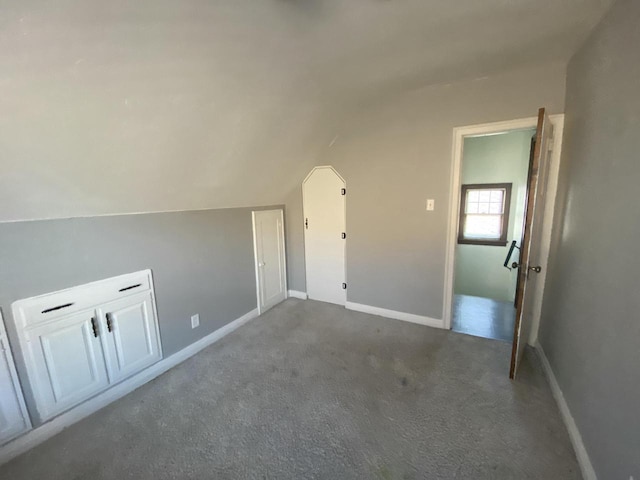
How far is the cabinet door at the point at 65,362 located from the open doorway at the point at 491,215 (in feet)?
12.6

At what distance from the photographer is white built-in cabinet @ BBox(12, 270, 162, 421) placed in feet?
5.18

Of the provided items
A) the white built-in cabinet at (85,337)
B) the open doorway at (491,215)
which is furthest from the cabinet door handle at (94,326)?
the open doorway at (491,215)

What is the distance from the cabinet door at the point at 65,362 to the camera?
159cm

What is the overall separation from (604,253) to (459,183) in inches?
53.7

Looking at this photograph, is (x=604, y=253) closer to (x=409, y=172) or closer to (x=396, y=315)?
(x=409, y=172)

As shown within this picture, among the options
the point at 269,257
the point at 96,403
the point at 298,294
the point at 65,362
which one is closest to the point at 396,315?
the point at 298,294

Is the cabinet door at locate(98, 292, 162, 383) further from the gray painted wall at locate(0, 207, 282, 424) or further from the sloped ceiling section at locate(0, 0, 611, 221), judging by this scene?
the sloped ceiling section at locate(0, 0, 611, 221)

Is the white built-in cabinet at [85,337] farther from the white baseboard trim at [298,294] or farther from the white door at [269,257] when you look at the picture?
the white baseboard trim at [298,294]

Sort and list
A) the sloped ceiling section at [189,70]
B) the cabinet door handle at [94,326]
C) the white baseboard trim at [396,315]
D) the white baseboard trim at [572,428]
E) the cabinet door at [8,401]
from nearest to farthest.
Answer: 1. the sloped ceiling section at [189,70]
2. the white baseboard trim at [572,428]
3. the cabinet door at [8,401]
4. the cabinet door handle at [94,326]
5. the white baseboard trim at [396,315]

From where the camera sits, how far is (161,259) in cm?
218

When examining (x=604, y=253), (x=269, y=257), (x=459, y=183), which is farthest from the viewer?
(x=269, y=257)

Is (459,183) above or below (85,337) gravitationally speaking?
above

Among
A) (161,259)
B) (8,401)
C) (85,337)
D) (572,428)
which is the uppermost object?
(161,259)

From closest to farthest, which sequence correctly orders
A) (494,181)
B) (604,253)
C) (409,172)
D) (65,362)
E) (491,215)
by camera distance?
(604,253), (65,362), (409,172), (494,181), (491,215)
